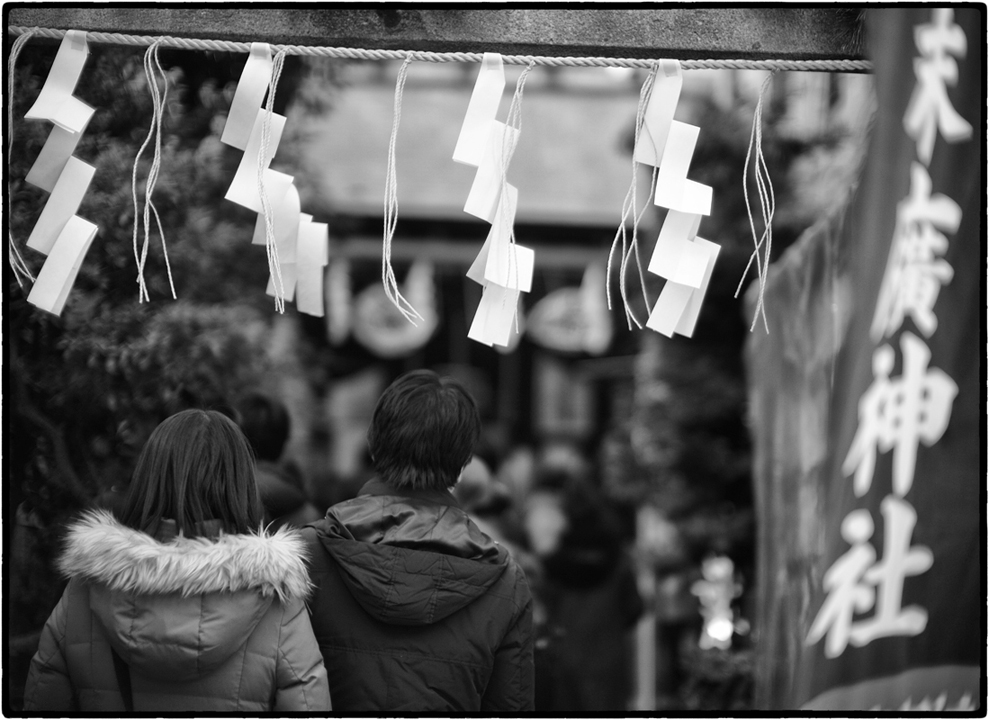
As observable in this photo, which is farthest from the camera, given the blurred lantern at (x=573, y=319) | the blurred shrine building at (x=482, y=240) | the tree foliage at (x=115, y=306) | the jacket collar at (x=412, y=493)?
the blurred shrine building at (x=482, y=240)

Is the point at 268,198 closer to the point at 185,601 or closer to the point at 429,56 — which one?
the point at 429,56

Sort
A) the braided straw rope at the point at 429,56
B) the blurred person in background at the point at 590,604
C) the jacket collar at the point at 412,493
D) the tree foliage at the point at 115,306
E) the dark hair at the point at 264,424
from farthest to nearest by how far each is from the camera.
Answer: the blurred person in background at the point at 590,604
the dark hair at the point at 264,424
the tree foliage at the point at 115,306
the braided straw rope at the point at 429,56
the jacket collar at the point at 412,493

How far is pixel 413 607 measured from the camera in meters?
2.33

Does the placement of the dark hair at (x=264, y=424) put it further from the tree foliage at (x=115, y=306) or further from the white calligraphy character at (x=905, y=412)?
the white calligraphy character at (x=905, y=412)

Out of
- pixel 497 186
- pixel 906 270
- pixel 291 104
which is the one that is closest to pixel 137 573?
pixel 497 186

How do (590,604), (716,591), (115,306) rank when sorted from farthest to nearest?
(716,591)
(590,604)
(115,306)

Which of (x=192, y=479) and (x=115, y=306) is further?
(x=115, y=306)

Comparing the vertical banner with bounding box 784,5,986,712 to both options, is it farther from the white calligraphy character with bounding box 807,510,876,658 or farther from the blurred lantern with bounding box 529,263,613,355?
the blurred lantern with bounding box 529,263,613,355

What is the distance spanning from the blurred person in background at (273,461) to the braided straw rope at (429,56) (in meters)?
1.44

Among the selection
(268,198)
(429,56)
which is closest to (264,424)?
(268,198)

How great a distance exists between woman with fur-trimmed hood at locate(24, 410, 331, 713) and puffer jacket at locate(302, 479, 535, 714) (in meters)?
0.11

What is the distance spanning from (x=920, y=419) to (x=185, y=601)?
189cm

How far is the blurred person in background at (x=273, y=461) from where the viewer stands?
3.31 m

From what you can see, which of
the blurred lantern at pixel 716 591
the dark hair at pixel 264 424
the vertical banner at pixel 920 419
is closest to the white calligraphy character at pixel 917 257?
the vertical banner at pixel 920 419
